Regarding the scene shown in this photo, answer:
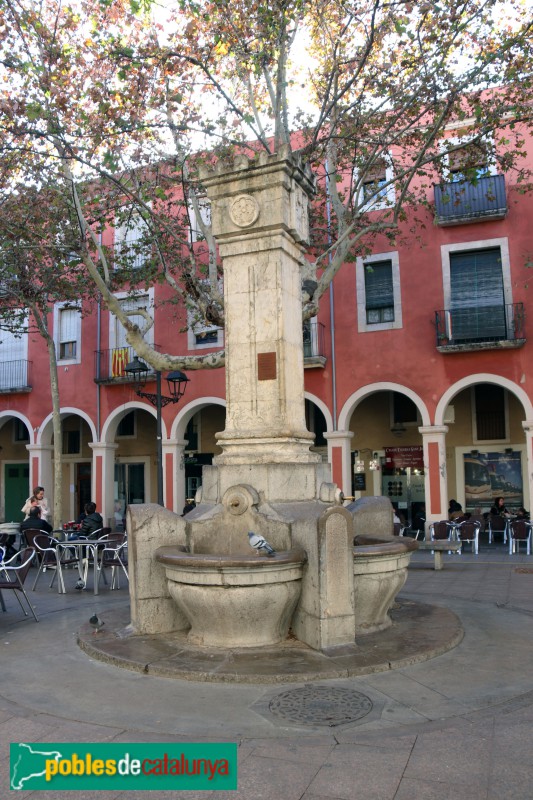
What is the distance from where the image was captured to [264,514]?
6.50 m

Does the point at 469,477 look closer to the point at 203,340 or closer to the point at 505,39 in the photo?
the point at 203,340

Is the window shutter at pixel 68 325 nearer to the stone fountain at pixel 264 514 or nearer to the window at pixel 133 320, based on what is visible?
the window at pixel 133 320

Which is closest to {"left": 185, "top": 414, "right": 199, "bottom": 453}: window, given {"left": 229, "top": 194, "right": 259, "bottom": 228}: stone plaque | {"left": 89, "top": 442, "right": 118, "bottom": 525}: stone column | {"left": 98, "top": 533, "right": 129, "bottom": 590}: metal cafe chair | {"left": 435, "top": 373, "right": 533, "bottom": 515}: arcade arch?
{"left": 89, "top": 442, "right": 118, "bottom": 525}: stone column

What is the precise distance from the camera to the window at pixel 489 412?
64.0 feet

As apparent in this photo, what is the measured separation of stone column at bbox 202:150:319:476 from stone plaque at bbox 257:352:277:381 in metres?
0.01

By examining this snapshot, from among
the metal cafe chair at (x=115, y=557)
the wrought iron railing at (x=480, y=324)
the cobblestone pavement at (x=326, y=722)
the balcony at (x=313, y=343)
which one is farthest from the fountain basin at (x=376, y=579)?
the balcony at (x=313, y=343)

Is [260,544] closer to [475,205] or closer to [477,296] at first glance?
[477,296]

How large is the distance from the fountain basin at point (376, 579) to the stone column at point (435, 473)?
11.3 m

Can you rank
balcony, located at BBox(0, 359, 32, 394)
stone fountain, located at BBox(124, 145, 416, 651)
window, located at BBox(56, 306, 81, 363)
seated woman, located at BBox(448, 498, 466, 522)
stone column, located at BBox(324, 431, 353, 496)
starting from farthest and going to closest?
1. balcony, located at BBox(0, 359, 32, 394)
2. window, located at BBox(56, 306, 81, 363)
3. stone column, located at BBox(324, 431, 353, 496)
4. seated woman, located at BBox(448, 498, 466, 522)
5. stone fountain, located at BBox(124, 145, 416, 651)

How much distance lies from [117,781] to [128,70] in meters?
11.2

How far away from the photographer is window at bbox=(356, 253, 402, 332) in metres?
18.8

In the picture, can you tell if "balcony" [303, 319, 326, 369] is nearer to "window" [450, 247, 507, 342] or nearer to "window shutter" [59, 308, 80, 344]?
"window" [450, 247, 507, 342]

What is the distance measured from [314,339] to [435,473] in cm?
504

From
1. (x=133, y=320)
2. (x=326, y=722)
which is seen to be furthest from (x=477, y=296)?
(x=326, y=722)
